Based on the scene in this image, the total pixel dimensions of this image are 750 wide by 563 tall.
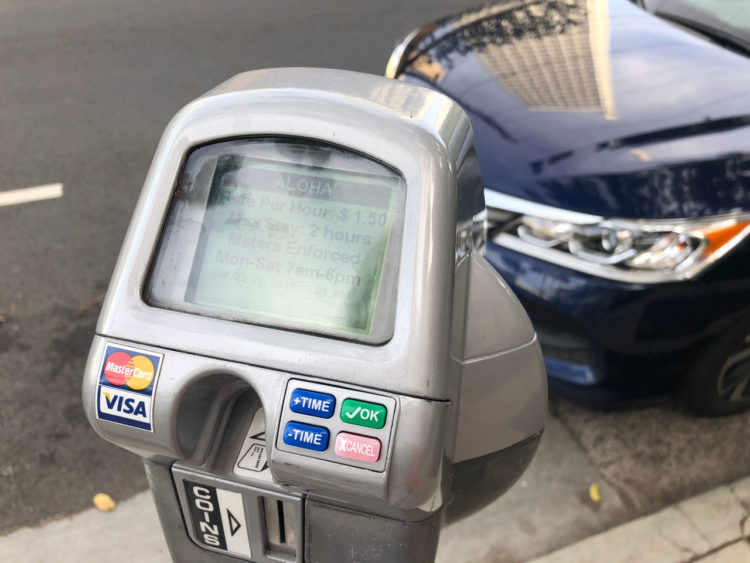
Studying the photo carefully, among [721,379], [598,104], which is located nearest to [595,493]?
[721,379]

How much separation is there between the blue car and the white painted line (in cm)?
242

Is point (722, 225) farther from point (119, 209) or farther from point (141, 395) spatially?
point (119, 209)

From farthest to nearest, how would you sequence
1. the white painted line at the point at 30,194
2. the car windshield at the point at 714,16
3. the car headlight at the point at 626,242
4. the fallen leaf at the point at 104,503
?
1. the white painted line at the point at 30,194
2. the car windshield at the point at 714,16
3. the fallen leaf at the point at 104,503
4. the car headlight at the point at 626,242

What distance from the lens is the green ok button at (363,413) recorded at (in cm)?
95

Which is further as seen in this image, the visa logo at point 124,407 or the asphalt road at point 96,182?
the asphalt road at point 96,182

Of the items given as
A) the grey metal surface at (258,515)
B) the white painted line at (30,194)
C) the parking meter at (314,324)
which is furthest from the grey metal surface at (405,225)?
the white painted line at (30,194)

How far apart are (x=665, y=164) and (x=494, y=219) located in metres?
0.58

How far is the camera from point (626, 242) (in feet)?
7.91

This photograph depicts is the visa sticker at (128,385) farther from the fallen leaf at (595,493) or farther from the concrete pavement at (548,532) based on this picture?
the fallen leaf at (595,493)

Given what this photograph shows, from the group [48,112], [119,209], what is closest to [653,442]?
[119,209]

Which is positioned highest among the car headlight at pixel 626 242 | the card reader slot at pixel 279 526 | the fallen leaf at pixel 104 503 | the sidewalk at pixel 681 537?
the card reader slot at pixel 279 526

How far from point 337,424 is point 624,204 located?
1736 mm

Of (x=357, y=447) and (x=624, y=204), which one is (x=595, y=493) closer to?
(x=624, y=204)

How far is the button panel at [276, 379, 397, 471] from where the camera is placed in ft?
3.12
